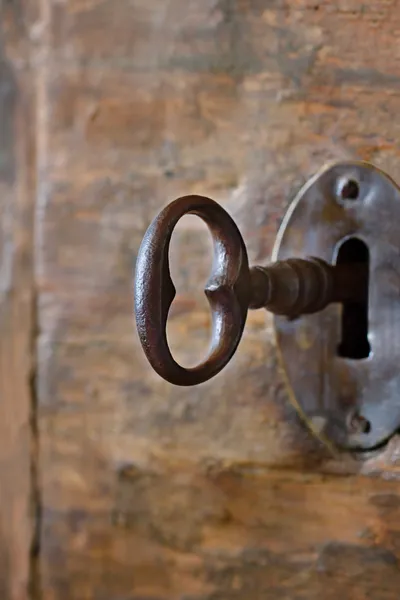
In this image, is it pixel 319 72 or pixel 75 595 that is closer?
pixel 319 72

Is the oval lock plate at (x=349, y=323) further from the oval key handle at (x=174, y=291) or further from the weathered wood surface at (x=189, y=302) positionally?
the oval key handle at (x=174, y=291)

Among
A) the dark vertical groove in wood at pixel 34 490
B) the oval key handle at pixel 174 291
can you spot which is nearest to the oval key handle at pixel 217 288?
the oval key handle at pixel 174 291

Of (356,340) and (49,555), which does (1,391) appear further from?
(356,340)

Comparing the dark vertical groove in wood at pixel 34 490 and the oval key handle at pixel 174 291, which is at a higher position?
the oval key handle at pixel 174 291

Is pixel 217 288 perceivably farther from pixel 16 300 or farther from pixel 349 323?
pixel 16 300

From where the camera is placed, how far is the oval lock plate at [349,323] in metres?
0.57

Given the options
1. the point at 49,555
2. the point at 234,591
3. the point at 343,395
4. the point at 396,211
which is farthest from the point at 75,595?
the point at 396,211

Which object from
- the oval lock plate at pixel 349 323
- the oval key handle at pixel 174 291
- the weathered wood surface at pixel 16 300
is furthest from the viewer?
the weathered wood surface at pixel 16 300

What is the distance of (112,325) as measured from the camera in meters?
0.68

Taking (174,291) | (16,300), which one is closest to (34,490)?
(16,300)

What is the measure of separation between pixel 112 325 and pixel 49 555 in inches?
8.9

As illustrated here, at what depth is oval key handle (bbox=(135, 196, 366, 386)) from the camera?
46cm

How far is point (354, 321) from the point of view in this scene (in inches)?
23.7

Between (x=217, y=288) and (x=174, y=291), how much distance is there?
28mm
